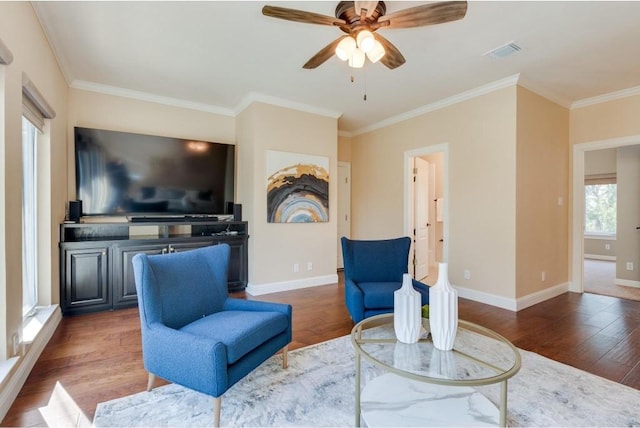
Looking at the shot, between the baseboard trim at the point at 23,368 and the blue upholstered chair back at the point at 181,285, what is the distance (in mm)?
840

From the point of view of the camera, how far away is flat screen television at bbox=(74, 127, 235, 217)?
366 cm

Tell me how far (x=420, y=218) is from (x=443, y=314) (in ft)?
11.8

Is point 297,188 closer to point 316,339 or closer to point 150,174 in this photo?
point 150,174

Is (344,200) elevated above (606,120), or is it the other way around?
(606,120)

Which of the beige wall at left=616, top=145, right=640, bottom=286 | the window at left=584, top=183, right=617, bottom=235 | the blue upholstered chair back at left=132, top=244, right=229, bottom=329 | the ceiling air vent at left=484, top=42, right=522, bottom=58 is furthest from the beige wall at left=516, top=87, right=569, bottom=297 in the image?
the window at left=584, top=183, right=617, bottom=235

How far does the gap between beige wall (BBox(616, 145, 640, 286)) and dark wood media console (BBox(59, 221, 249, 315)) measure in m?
6.03

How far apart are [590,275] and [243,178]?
20.9 feet

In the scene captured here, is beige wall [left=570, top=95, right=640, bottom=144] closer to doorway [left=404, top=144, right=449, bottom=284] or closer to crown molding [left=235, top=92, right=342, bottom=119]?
doorway [left=404, top=144, right=449, bottom=284]

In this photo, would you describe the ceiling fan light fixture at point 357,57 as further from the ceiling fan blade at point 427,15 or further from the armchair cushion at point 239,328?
the armchair cushion at point 239,328

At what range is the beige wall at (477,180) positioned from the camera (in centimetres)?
365

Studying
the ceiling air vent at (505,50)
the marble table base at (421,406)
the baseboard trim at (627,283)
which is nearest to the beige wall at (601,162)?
the baseboard trim at (627,283)

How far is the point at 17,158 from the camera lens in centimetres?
207

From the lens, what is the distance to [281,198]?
4375 mm

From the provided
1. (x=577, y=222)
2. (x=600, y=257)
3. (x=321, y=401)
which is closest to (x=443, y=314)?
(x=321, y=401)
